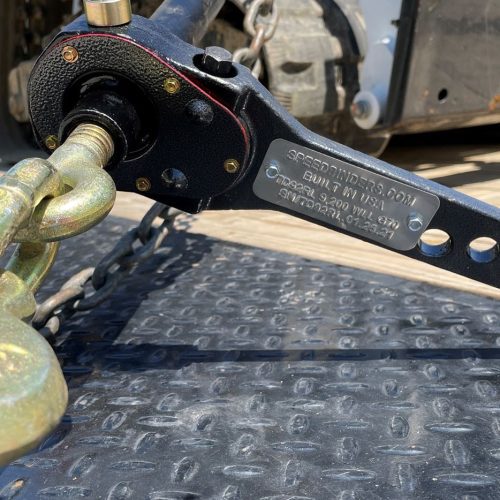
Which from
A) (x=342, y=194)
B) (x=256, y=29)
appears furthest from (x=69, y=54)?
(x=256, y=29)

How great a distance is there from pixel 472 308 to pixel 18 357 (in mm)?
881

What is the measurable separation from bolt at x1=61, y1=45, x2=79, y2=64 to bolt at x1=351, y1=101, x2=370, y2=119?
4.08 feet

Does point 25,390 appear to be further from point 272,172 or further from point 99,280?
point 99,280

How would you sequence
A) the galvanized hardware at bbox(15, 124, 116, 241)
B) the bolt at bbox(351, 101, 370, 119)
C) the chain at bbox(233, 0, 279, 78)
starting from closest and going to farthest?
1. the galvanized hardware at bbox(15, 124, 116, 241)
2. the chain at bbox(233, 0, 279, 78)
3. the bolt at bbox(351, 101, 370, 119)

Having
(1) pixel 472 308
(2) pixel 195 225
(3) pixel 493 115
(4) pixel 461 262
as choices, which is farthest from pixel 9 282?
(3) pixel 493 115

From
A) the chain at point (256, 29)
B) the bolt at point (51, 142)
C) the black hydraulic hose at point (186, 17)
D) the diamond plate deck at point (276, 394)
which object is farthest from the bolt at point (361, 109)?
the bolt at point (51, 142)

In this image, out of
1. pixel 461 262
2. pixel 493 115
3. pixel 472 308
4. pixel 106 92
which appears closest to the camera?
pixel 106 92

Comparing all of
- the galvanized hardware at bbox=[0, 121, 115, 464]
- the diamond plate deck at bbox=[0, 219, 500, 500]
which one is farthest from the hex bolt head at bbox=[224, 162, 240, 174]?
the diamond plate deck at bbox=[0, 219, 500, 500]

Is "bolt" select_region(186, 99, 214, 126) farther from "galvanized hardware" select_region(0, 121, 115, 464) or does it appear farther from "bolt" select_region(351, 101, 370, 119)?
"bolt" select_region(351, 101, 370, 119)

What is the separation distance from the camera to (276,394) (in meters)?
0.89

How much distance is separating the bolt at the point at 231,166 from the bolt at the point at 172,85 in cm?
9

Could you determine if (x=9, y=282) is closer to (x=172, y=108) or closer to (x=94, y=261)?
(x=172, y=108)

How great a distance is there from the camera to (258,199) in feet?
2.77

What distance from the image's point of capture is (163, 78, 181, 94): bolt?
2.50 feet
